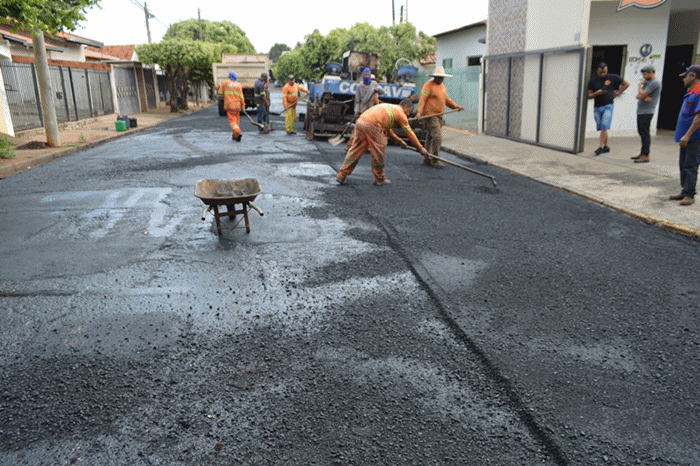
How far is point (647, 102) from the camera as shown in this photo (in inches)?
376

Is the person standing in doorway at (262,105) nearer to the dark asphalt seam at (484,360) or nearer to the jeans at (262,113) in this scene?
the jeans at (262,113)

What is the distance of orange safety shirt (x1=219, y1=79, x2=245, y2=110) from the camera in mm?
13336

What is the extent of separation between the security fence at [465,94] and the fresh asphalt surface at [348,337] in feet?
35.3

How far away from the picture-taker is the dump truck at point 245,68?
1005 inches

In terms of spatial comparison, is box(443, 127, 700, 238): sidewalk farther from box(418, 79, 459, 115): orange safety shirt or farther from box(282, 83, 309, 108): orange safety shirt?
box(282, 83, 309, 108): orange safety shirt

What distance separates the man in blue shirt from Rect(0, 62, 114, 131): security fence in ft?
54.2

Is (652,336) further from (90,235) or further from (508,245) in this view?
(90,235)

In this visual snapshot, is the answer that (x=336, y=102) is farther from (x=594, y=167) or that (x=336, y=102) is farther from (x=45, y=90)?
(x=45, y=90)

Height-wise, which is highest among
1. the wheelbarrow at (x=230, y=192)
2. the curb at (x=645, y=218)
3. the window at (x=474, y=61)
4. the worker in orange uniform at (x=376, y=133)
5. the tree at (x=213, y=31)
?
the tree at (x=213, y=31)

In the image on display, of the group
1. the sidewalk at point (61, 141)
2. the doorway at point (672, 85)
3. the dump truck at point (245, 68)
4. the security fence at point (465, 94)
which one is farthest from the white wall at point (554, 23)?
the dump truck at point (245, 68)

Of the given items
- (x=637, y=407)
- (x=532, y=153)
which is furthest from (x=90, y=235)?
(x=532, y=153)

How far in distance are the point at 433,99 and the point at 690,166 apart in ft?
16.6

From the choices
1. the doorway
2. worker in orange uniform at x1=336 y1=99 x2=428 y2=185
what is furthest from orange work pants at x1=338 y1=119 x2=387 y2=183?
the doorway

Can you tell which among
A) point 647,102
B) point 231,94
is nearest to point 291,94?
point 231,94
